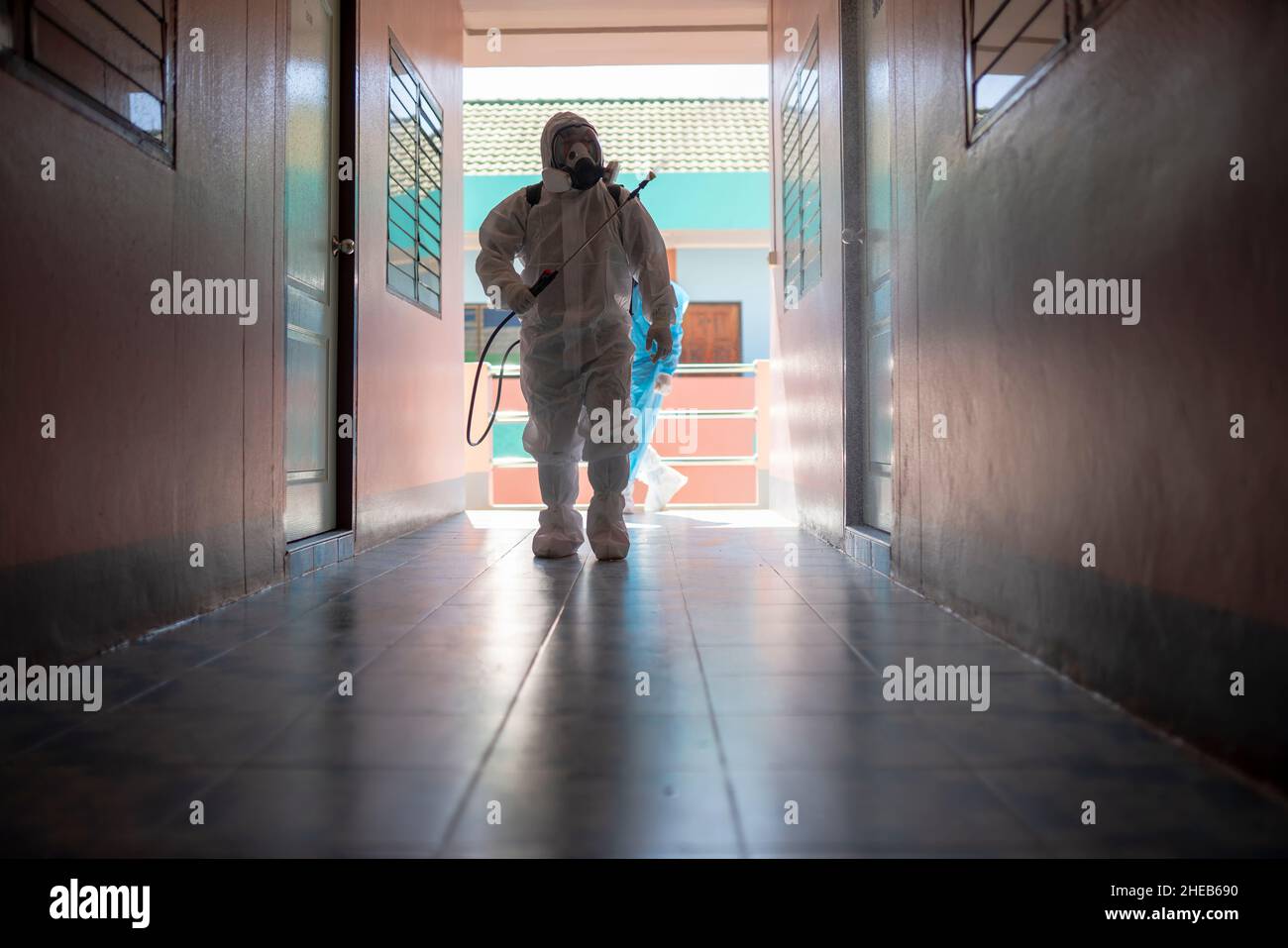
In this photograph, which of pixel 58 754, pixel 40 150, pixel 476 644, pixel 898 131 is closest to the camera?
pixel 58 754

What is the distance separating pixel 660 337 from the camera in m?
3.55

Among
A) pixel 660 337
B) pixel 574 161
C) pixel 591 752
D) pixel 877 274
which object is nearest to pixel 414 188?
pixel 574 161

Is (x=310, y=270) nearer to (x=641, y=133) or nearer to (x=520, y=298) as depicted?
(x=520, y=298)

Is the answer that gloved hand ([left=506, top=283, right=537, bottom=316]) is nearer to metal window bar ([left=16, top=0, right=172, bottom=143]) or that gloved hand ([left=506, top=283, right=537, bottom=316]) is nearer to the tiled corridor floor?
metal window bar ([left=16, top=0, right=172, bottom=143])

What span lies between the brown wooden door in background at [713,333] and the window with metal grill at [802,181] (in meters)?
4.96

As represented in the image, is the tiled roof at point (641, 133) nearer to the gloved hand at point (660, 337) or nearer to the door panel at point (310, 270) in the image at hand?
the door panel at point (310, 270)

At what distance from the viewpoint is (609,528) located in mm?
3521

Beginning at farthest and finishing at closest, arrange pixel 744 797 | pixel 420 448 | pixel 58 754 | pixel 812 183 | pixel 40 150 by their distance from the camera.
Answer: pixel 420 448 → pixel 812 183 → pixel 40 150 → pixel 58 754 → pixel 744 797

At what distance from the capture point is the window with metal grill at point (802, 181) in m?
4.37

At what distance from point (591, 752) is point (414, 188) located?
4.02 meters

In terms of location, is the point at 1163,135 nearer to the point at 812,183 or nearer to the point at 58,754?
the point at 58,754

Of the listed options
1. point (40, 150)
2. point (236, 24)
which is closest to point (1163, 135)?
point (40, 150)
